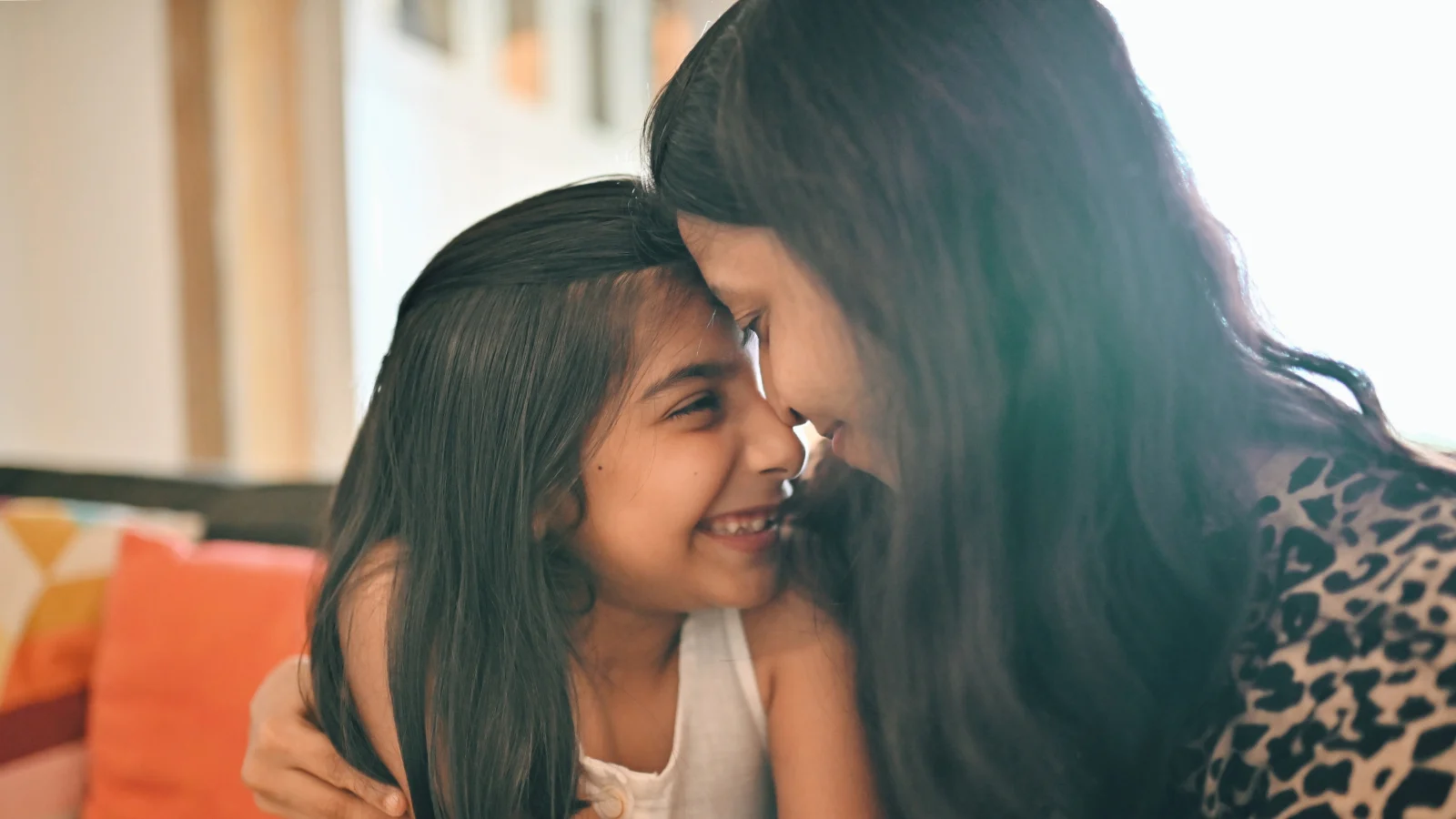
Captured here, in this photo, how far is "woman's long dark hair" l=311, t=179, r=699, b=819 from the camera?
2.78 ft

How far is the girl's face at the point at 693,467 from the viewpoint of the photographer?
2.72ft

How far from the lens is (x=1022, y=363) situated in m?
0.70

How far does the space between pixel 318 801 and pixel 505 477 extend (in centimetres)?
32

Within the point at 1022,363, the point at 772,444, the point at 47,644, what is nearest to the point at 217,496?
the point at 47,644

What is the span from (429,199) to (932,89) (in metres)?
1.43

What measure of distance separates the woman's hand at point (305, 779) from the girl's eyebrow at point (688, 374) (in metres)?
0.41

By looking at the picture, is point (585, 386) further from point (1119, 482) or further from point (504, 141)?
point (504, 141)

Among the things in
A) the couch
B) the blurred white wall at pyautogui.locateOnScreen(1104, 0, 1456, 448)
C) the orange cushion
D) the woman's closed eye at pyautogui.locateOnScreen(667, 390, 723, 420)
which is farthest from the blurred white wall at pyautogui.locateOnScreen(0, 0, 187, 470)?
the blurred white wall at pyautogui.locateOnScreen(1104, 0, 1456, 448)

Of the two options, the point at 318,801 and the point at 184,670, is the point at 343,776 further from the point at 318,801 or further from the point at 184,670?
the point at 184,670

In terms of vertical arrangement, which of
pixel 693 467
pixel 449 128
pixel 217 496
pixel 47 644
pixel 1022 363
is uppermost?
pixel 449 128

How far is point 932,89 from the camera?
25.7 inches

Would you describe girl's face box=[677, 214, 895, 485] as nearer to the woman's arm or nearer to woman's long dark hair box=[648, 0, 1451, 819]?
woman's long dark hair box=[648, 0, 1451, 819]

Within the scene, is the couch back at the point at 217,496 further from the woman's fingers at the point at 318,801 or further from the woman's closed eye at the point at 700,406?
the woman's closed eye at the point at 700,406

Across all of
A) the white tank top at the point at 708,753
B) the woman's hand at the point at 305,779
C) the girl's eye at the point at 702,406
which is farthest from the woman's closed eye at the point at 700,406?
the woman's hand at the point at 305,779
